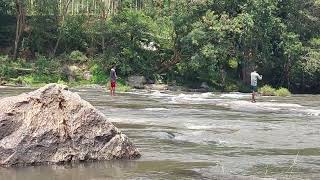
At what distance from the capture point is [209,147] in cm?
1402

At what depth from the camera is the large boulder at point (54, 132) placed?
1146cm

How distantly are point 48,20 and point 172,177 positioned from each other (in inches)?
1580

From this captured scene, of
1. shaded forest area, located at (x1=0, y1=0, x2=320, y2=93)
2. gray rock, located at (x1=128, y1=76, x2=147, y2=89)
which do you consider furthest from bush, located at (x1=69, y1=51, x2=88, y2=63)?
gray rock, located at (x1=128, y1=76, x2=147, y2=89)

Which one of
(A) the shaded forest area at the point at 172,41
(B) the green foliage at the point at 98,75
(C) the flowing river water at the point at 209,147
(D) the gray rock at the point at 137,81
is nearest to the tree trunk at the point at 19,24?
(A) the shaded forest area at the point at 172,41

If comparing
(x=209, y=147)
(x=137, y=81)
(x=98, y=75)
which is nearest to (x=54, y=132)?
(x=209, y=147)

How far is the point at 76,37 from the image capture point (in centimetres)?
4912

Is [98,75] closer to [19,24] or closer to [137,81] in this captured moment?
[137,81]

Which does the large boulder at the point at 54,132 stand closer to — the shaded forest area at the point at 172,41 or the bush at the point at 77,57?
the shaded forest area at the point at 172,41

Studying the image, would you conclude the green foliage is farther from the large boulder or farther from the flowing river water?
the large boulder

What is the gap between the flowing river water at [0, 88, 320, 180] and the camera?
35.2 ft

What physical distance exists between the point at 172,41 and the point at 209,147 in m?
33.9

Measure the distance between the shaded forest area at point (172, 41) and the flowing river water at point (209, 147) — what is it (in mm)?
20419

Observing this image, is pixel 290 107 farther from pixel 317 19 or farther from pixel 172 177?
pixel 317 19

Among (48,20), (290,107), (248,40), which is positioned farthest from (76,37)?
(290,107)
